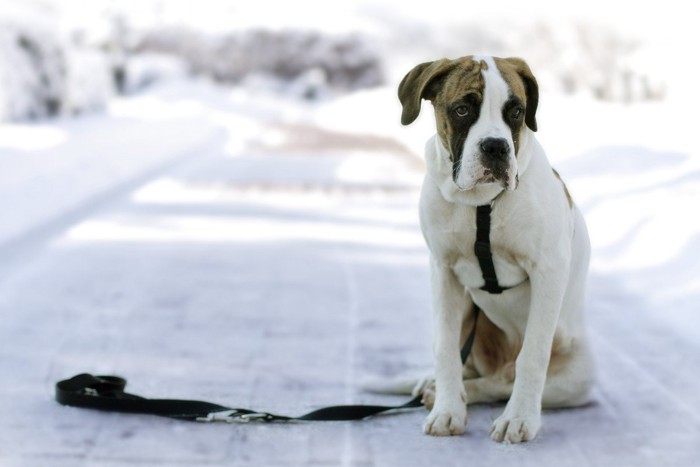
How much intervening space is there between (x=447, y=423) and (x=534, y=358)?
1.17ft

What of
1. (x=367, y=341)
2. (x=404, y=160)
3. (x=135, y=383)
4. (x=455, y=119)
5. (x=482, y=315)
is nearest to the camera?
(x=455, y=119)

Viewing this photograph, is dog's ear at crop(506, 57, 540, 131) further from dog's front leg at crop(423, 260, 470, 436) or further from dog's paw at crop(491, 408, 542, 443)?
dog's paw at crop(491, 408, 542, 443)

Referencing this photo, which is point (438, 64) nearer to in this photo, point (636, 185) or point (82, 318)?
point (82, 318)

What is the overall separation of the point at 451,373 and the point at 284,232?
4320 mm

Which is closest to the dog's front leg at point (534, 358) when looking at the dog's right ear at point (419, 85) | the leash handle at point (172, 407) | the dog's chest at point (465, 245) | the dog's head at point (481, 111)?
the dog's chest at point (465, 245)

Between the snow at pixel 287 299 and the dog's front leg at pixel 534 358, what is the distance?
0.25 feet

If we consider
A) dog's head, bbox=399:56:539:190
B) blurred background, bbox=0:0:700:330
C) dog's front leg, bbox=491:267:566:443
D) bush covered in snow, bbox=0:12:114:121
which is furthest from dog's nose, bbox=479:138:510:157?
bush covered in snow, bbox=0:12:114:121

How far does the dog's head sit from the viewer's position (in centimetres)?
267

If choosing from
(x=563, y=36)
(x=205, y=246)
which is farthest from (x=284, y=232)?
(x=563, y=36)

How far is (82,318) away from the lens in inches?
180

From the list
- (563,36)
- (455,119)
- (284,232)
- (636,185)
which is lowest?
(563,36)

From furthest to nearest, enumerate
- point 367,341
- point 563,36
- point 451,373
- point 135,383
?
point 563,36
point 367,341
point 135,383
point 451,373

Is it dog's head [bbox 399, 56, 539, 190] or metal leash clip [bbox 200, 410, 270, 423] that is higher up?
dog's head [bbox 399, 56, 539, 190]

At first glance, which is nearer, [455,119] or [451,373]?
[455,119]
